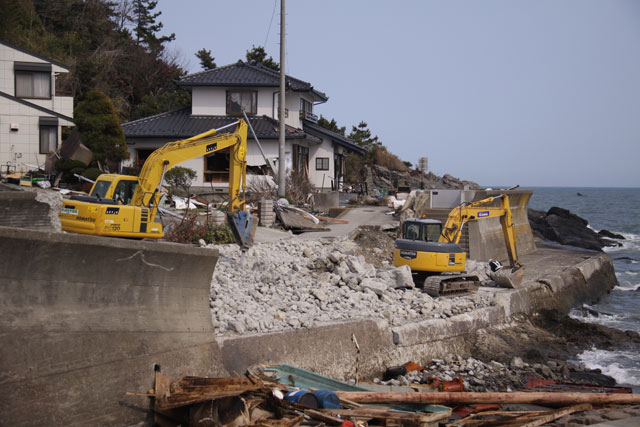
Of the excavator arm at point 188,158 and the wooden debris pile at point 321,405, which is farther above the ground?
the excavator arm at point 188,158

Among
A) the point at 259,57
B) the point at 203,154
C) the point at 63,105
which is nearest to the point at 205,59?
the point at 259,57

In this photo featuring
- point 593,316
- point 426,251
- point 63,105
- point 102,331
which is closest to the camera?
point 102,331

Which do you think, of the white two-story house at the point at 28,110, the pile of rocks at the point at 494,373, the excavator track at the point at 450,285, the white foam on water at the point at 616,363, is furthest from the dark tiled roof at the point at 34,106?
the white foam on water at the point at 616,363

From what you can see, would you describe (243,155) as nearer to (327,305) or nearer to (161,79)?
(327,305)

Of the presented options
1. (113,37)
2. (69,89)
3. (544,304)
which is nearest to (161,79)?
(113,37)

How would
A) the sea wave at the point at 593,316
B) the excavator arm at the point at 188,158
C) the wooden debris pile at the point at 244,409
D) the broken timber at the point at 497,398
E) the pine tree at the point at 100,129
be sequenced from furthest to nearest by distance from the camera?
the pine tree at the point at 100,129 → the sea wave at the point at 593,316 → the excavator arm at the point at 188,158 → the broken timber at the point at 497,398 → the wooden debris pile at the point at 244,409

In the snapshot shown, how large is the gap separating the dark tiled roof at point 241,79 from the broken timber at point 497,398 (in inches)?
985

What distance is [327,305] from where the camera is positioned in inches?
463

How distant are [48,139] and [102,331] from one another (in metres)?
23.1

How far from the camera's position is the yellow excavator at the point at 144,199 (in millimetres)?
12500

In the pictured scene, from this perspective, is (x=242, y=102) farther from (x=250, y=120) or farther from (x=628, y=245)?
(x=628, y=245)

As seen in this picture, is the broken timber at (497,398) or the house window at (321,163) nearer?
the broken timber at (497,398)

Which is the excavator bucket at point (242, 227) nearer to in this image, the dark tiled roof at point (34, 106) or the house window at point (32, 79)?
the dark tiled roof at point (34, 106)

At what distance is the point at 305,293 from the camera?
12000mm
